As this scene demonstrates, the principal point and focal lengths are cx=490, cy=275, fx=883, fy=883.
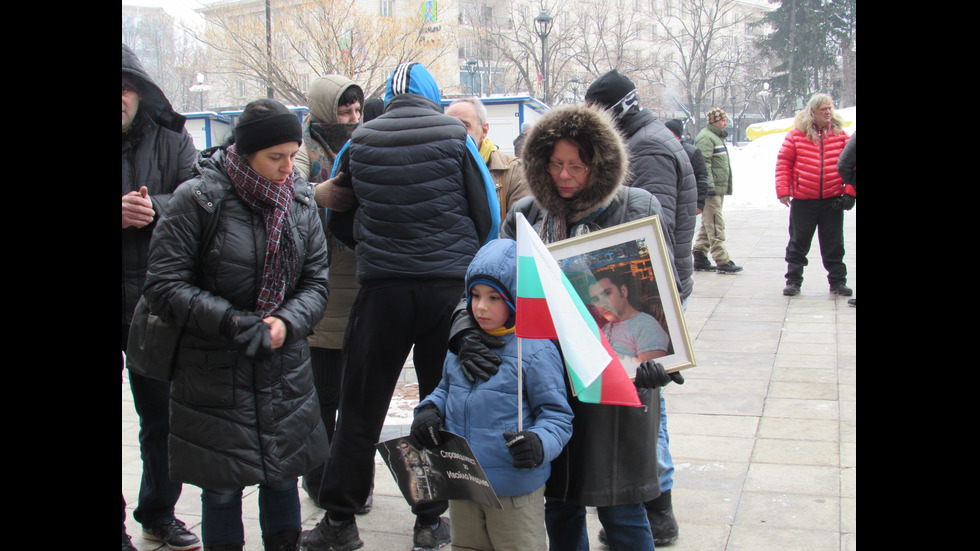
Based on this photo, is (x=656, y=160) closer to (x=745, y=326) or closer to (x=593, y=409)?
(x=593, y=409)

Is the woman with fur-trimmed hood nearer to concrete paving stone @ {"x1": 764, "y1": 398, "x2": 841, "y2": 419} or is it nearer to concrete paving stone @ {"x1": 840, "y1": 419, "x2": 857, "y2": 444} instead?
concrete paving stone @ {"x1": 840, "y1": 419, "x2": 857, "y2": 444}

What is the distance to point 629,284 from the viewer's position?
2.90 metres

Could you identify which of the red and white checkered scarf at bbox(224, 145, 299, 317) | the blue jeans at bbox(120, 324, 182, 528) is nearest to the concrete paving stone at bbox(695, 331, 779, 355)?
the blue jeans at bbox(120, 324, 182, 528)

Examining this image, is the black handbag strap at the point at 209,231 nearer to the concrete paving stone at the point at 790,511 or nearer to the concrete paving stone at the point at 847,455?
the concrete paving stone at the point at 790,511

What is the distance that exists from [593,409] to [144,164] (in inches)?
83.6

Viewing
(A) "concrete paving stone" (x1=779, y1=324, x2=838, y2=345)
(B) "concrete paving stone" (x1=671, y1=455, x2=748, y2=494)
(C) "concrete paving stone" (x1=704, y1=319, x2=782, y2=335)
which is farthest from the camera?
(C) "concrete paving stone" (x1=704, y1=319, x2=782, y2=335)

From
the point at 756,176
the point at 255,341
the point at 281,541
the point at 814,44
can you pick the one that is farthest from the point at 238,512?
the point at 814,44

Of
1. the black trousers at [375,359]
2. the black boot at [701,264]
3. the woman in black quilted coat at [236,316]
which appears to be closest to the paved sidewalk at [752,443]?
the black trousers at [375,359]

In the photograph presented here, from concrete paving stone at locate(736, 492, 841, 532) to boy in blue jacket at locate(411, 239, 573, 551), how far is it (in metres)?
1.42

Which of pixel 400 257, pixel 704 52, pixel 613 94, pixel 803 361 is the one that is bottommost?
pixel 803 361

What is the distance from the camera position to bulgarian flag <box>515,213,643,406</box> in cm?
264

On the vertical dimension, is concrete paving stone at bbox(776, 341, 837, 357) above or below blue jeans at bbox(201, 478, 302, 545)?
above

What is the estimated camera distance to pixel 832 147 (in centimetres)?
916
